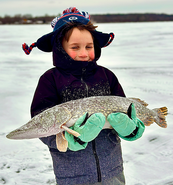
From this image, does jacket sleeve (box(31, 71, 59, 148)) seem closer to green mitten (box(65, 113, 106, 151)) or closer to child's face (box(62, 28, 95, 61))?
green mitten (box(65, 113, 106, 151))

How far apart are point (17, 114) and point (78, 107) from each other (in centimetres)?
313

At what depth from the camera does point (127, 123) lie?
5.38 ft

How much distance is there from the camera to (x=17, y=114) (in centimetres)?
452

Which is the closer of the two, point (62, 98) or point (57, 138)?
point (57, 138)

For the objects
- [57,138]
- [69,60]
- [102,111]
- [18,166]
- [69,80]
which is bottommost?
[18,166]

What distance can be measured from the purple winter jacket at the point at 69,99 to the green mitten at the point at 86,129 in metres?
0.17

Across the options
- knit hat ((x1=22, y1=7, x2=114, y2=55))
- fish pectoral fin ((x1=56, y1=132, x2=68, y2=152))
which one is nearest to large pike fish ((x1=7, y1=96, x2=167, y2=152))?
fish pectoral fin ((x1=56, y1=132, x2=68, y2=152))

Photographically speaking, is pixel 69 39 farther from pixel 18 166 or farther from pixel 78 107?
pixel 18 166

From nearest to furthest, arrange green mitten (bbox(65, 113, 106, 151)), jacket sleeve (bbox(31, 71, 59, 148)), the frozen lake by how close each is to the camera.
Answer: green mitten (bbox(65, 113, 106, 151)) → jacket sleeve (bbox(31, 71, 59, 148)) → the frozen lake

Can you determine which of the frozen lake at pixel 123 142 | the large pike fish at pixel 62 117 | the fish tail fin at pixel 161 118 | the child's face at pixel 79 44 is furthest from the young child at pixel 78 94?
the frozen lake at pixel 123 142

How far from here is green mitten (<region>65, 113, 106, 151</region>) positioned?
5.20ft

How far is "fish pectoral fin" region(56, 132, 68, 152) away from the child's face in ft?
1.93

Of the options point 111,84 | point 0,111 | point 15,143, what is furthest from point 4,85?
point 111,84

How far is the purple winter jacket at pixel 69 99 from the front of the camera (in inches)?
69.9
